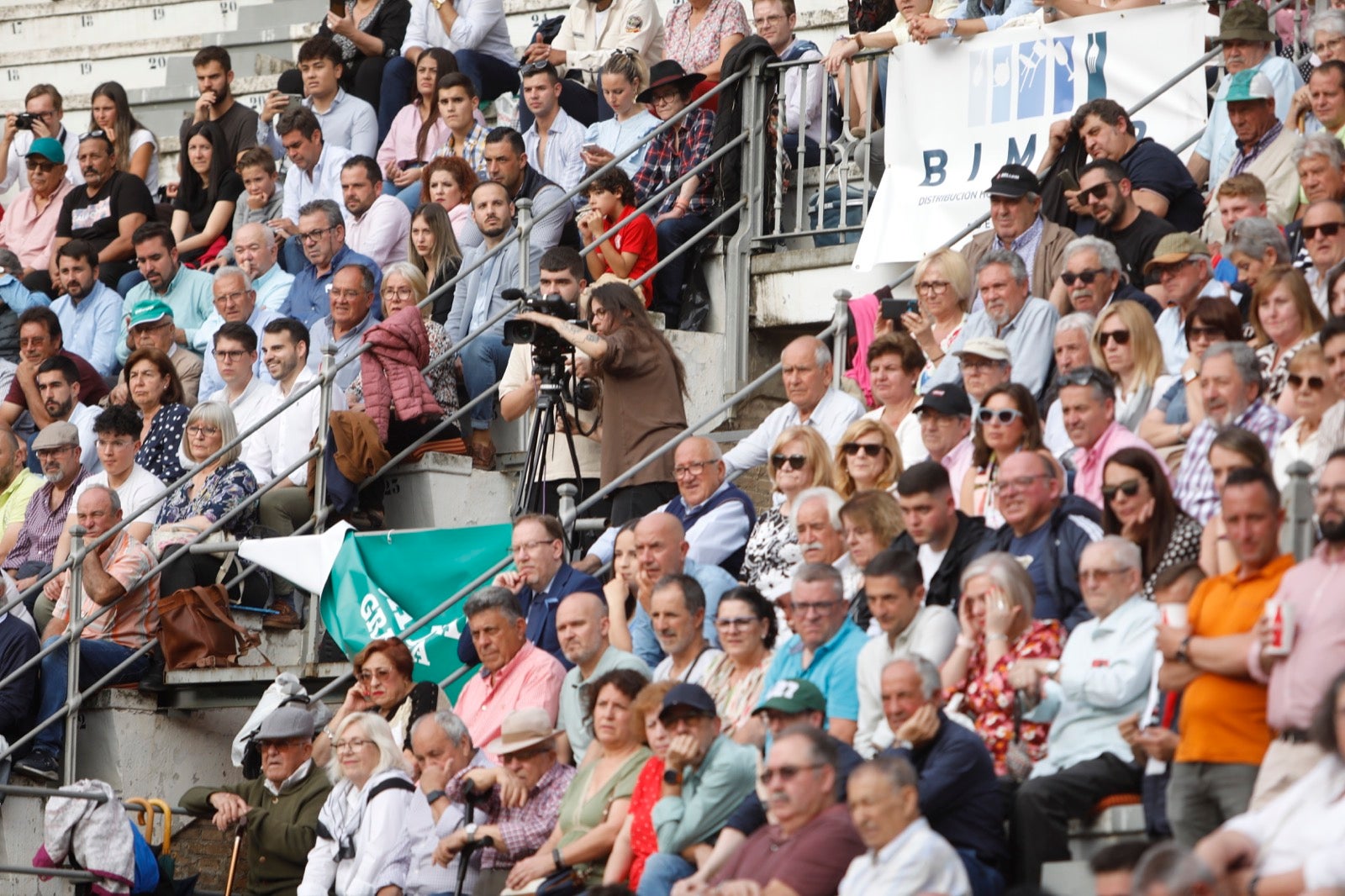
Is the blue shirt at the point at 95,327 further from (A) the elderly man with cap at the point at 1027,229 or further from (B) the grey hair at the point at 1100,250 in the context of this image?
(B) the grey hair at the point at 1100,250

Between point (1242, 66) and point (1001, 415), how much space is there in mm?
2943

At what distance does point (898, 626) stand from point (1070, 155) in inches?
145

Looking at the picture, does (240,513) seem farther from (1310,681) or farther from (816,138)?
(1310,681)

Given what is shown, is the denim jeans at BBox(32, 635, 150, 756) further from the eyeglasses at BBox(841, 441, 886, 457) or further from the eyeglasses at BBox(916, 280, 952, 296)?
the eyeglasses at BBox(916, 280, 952, 296)

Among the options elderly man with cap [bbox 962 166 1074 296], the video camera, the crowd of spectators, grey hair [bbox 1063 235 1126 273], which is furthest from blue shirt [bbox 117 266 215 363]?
grey hair [bbox 1063 235 1126 273]

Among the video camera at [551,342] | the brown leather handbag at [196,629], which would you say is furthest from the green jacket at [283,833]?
the video camera at [551,342]

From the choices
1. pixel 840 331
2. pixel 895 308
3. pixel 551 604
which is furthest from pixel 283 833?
pixel 895 308

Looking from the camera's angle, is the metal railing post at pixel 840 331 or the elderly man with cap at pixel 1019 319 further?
the metal railing post at pixel 840 331

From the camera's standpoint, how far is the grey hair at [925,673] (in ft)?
25.2

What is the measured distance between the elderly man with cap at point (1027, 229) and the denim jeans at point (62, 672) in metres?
4.33

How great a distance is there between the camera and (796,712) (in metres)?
8.09

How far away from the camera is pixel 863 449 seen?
A: 9.59 m

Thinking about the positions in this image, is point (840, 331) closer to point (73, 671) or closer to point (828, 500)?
point (828, 500)

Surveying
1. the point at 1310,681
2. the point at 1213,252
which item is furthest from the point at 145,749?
the point at 1310,681
